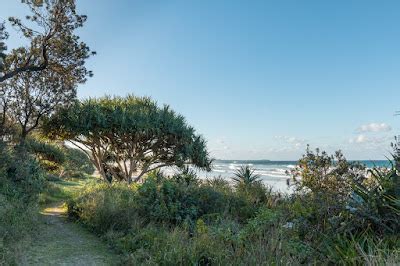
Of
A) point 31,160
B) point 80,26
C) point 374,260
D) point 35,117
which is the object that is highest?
point 80,26

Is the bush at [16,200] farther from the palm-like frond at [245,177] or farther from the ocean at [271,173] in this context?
the palm-like frond at [245,177]

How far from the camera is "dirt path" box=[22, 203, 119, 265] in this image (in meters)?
6.93

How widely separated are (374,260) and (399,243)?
1.09 m

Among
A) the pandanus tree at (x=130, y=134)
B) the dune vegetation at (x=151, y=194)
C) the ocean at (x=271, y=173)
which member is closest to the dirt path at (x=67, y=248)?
the dune vegetation at (x=151, y=194)

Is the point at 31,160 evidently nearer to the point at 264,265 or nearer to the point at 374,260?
the point at 264,265

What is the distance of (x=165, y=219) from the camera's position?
9.68 metres

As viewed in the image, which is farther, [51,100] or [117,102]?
[117,102]

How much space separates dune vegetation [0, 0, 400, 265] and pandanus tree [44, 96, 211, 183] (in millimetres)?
63

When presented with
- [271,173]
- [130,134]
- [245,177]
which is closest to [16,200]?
[130,134]

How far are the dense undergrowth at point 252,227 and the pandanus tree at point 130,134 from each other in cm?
620

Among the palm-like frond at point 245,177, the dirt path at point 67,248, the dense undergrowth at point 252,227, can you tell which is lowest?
the dirt path at point 67,248

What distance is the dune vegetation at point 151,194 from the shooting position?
17.8 ft

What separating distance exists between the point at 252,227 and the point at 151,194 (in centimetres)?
446

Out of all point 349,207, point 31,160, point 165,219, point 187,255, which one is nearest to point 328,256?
point 349,207
